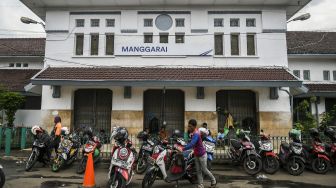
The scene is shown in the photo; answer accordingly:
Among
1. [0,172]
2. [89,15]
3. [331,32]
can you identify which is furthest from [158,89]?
[331,32]

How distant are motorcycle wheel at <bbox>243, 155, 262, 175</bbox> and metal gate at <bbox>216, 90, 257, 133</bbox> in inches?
225

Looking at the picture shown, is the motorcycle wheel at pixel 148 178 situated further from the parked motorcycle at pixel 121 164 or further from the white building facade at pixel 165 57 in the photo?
the white building facade at pixel 165 57

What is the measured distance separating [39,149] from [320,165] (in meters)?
9.42

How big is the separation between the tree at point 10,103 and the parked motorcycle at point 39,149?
6731 mm

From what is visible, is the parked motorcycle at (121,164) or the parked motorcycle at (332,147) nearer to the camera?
the parked motorcycle at (121,164)

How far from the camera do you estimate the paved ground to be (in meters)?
8.09

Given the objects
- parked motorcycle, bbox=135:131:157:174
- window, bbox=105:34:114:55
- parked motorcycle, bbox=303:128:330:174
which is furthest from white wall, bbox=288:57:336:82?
parked motorcycle, bbox=135:131:157:174

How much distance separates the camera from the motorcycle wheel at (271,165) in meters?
9.58

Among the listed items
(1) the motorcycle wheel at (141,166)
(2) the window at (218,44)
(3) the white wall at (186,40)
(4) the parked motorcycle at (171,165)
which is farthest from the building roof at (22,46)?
(4) the parked motorcycle at (171,165)

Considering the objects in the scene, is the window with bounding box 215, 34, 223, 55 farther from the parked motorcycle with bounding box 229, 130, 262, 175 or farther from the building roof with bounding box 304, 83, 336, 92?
the parked motorcycle with bounding box 229, 130, 262, 175

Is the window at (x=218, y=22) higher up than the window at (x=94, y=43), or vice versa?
the window at (x=218, y=22)

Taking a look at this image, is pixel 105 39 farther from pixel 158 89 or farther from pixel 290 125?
pixel 290 125

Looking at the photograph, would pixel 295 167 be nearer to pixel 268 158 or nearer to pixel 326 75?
pixel 268 158

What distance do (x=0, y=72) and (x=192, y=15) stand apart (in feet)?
42.0
